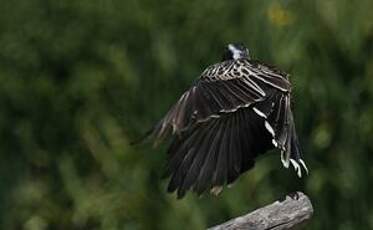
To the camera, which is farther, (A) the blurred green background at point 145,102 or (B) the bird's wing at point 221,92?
(A) the blurred green background at point 145,102

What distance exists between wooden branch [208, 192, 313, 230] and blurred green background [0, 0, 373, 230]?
212 cm

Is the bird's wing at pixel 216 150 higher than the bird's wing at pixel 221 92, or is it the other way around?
the bird's wing at pixel 221 92

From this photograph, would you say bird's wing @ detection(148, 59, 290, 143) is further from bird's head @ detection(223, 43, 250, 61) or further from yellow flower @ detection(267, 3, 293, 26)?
yellow flower @ detection(267, 3, 293, 26)

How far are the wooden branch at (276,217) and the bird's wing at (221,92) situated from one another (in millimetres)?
263

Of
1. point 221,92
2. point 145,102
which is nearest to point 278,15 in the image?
point 145,102

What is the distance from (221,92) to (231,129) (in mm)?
207

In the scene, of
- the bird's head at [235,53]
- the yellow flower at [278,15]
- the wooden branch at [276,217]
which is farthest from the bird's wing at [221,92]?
the yellow flower at [278,15]

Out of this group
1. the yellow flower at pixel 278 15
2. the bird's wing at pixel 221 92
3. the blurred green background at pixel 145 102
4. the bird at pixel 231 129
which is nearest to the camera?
the bird's wing at pixel 221 92

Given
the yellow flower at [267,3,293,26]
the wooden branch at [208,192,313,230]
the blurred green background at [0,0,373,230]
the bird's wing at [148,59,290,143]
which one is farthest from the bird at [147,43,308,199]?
the yellow flower at [267,3,293,26]

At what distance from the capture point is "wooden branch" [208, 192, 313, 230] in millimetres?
3893

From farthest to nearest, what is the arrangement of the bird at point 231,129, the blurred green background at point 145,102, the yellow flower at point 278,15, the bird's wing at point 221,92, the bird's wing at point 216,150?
the yellow flower at point 278,15 < the blurred green background at point 145,102 < the bird's wing at point 216,150 < the bird at point 231,129 < the bird's wing at point 221,92

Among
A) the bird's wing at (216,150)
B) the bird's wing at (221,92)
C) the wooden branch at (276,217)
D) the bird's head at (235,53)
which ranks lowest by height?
the wooden branch at (276,217)

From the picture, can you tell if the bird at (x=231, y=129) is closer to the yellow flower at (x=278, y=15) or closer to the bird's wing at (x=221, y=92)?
the bird's wing at (x=221, y=92)

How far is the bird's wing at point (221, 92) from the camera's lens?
152 inches
